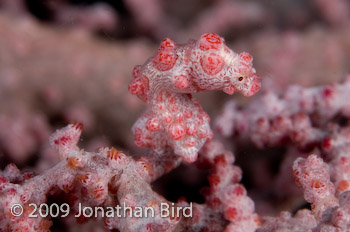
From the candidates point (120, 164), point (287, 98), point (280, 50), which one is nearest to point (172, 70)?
point (120, 164)

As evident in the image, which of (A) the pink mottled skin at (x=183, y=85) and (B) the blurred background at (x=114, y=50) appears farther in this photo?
(B) the blurred background at (x=114, y=50)

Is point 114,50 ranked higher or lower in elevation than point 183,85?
higher

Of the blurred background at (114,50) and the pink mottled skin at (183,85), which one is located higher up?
the blurred background at (114,50)

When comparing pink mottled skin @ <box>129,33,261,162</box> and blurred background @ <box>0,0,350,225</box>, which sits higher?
blurred background @ <box>0,0,350,225</box>

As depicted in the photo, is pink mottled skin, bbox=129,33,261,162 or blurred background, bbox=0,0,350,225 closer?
pink mottled skin, bbox=129,33,261,162
